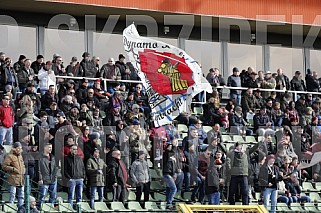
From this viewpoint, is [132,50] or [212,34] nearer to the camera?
[132,50]

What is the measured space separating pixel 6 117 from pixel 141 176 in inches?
120

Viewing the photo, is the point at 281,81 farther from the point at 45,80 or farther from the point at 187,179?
the point at 45,80

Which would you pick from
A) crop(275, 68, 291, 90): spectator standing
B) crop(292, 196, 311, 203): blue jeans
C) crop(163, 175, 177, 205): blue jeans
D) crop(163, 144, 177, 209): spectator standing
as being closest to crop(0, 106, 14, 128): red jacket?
crop(163, 144, 177, 209): spectator standing

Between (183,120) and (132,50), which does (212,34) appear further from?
(132,50)

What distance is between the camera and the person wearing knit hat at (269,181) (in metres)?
23.0

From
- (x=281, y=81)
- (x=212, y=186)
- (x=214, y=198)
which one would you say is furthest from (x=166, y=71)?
(x=281, y=81)

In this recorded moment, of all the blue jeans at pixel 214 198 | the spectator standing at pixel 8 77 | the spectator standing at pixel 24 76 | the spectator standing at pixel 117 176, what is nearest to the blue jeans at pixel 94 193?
the spectator standing at pixel 117 176

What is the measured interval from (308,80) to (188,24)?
378cm

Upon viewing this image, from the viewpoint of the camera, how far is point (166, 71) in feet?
73.8

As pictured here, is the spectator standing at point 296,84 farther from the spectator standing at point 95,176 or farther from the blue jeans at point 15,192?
the blue jeans at point 15,192

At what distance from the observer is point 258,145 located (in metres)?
24.0

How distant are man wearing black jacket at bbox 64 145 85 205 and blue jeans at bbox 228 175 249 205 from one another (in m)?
3.31

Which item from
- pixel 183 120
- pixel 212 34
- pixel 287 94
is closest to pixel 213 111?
pixel 183 120

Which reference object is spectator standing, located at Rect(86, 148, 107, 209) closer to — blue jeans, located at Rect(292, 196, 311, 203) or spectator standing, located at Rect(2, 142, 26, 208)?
spectator standing, located at Rect(2, 142, 26, 208)
